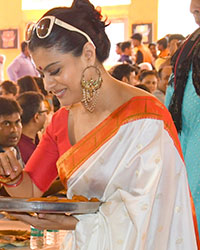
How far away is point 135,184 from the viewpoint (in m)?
1.62

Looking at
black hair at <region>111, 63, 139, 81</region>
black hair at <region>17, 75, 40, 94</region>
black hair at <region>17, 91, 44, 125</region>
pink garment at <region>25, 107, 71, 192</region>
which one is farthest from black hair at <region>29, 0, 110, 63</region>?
black hair at <region>17, 75, 40, 94</region>

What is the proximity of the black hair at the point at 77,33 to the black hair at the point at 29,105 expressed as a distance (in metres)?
2.23

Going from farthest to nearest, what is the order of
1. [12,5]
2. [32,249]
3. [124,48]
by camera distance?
[12,5] < [124,48] < [32,249]

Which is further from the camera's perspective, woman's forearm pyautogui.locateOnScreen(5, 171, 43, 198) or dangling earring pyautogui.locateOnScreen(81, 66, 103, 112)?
woman's forearm pyautogui.locateOnScreen(5, 171, 43, 198)

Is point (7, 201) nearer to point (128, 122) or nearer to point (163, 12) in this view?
point (128, 122)

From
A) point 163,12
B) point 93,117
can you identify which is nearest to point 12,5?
point 163,12

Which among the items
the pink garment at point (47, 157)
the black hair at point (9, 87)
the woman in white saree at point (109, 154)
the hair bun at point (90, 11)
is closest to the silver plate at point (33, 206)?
the woman in white saree at point (109, 154)

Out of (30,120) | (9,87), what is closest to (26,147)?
(30,120)

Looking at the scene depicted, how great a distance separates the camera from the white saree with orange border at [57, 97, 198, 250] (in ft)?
5.24

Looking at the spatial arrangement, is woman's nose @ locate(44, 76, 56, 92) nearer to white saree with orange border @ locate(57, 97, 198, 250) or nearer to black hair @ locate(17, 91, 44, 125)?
white saree with orange border @ locate(57, 97, 198, 250)

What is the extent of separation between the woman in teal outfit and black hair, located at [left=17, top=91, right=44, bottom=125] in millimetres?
1859

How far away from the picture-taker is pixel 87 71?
1691 millimetres

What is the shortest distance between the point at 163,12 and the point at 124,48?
4.33 meters

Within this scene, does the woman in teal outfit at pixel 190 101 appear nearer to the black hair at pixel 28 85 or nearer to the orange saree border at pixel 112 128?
the orange saree border at pixel 112 128
